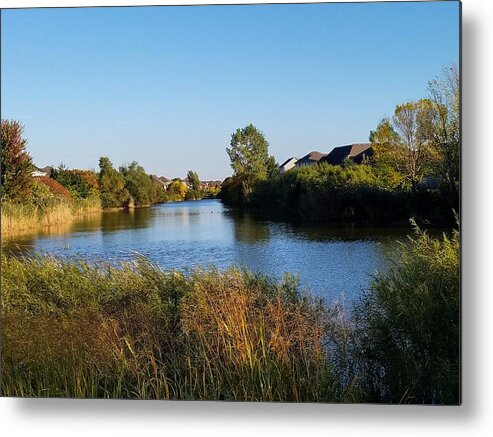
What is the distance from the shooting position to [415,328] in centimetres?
405

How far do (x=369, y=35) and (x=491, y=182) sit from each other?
1.09 m

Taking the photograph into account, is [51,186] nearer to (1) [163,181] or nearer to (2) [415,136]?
(1) [163,181]

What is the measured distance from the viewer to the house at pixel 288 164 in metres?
4.28

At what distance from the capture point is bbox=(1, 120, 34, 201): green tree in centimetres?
425

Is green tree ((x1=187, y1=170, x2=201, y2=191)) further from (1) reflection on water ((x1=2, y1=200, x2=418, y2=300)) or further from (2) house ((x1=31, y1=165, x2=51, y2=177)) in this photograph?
(2) house ((x1=31, y1=165, x2=51, y2=177))

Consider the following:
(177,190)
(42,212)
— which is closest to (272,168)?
(177,190)

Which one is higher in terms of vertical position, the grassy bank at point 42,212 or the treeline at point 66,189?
the treeline at point 66,189

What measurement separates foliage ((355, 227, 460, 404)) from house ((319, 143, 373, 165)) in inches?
22.6

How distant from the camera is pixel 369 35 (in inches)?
162

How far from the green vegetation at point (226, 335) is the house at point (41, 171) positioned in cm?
52

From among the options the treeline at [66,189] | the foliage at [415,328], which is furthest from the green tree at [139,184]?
the foliage at [415,328]

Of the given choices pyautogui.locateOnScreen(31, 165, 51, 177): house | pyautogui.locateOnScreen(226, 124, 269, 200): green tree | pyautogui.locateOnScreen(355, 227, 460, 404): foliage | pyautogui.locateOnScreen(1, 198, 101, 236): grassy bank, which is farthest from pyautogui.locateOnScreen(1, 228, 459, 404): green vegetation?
pyautogui.locateOnScreen(226, 124, 269, 200): green tree

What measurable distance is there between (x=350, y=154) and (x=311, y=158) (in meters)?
0.23

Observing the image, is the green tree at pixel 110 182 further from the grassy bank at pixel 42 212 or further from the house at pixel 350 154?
the house at pixel 350 154
